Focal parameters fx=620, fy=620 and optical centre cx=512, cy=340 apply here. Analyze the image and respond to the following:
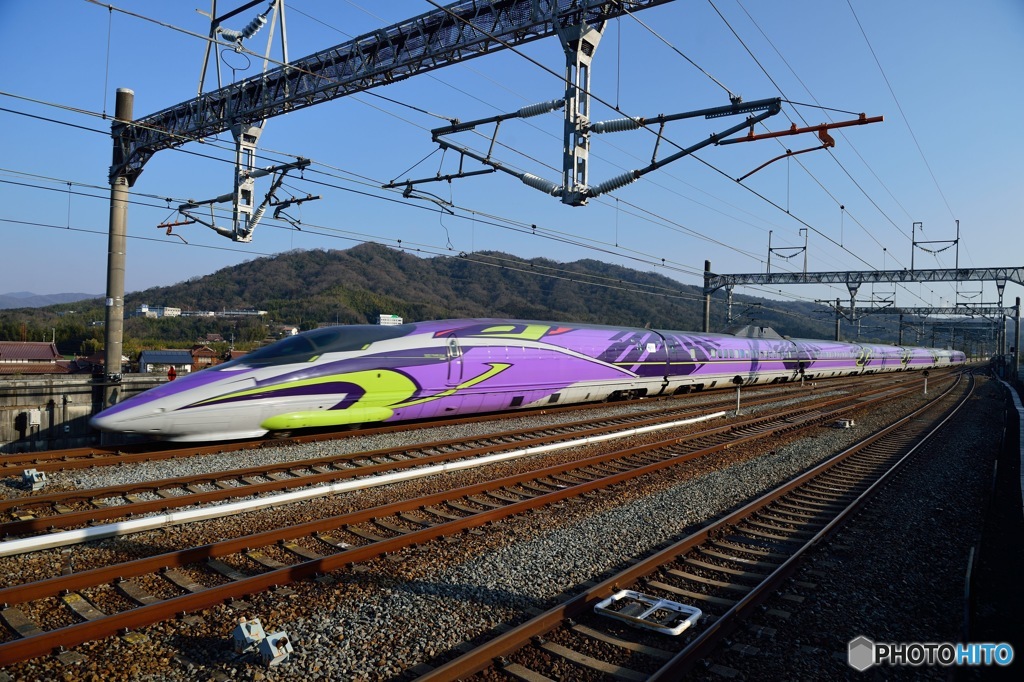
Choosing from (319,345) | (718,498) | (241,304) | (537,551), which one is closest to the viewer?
(537,551)

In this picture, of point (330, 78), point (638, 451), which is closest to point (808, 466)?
point (638, 451)

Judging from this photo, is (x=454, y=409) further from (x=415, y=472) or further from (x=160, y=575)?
(x=160, y=575)

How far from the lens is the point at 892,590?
5.58 meters

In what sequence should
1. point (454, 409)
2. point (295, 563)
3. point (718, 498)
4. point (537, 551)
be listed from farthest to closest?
1. point (454, 409)
2. point (718, 498)
3. point (537, 551)
4. point (295, 563)

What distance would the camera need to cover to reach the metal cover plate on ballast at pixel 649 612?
15.0ft

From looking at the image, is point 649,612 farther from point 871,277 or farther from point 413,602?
point 871,277

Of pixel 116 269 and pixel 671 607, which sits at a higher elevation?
pixel 116 269

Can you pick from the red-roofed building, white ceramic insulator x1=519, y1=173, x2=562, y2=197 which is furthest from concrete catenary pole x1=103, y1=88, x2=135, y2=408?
the red-roofed building

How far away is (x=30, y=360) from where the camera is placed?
32438 millimetres

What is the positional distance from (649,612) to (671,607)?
0.25 m

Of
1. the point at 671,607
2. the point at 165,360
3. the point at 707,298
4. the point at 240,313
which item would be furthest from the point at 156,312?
the point at 671,607

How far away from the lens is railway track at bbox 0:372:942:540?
6715mm

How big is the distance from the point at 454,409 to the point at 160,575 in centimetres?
905

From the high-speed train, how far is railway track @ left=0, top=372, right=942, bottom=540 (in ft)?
5.78
